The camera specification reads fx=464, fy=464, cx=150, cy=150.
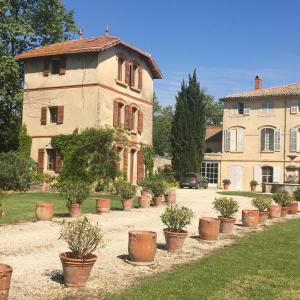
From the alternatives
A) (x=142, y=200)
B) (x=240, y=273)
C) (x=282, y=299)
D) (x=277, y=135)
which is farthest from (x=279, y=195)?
(x=277, y=135)

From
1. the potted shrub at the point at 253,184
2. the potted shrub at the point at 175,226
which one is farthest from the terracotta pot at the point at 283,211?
the potted shrub at the point at 253,184

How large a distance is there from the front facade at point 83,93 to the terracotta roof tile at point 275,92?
41.3 feet

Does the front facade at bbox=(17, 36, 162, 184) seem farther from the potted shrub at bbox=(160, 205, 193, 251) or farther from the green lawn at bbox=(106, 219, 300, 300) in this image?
the green lawn at bbox=(106, 219, 300, 300)

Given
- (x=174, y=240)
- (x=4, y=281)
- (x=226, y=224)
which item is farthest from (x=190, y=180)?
(x=4, y=281)

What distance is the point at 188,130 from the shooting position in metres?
38.0

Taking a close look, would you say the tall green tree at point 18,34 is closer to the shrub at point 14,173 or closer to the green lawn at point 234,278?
the shrub at point 14,173

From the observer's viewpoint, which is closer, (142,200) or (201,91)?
(142,200)

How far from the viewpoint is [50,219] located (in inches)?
A: 535

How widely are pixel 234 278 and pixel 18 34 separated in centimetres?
2749

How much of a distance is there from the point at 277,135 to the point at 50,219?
28.9 meters

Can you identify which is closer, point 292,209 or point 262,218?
point 262,218

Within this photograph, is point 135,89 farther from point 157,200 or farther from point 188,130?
point 157,200

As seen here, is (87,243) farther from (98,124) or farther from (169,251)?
(98,124)

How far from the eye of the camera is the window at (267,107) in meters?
39.5
